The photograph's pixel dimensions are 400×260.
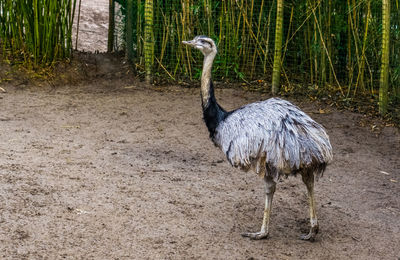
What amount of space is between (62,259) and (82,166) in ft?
4.91

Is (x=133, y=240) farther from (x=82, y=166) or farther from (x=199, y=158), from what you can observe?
(x=199, y=158)

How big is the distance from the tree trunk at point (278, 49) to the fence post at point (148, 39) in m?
1.43

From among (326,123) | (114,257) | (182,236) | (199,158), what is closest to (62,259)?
(114,257)

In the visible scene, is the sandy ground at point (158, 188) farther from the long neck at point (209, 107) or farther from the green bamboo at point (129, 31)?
the green bamboo at point (129, 31)

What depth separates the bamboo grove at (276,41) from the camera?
6.64 meters

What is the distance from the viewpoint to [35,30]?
22.3ft

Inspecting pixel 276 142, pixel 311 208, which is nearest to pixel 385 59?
pixel 311 208

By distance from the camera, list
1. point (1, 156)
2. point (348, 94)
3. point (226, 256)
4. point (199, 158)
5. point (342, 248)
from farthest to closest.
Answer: point (348, 94)
point (199, 158)
point (1, 156)
point (342, 248)
point (226, 256)

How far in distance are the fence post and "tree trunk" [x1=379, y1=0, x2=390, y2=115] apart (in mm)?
2564

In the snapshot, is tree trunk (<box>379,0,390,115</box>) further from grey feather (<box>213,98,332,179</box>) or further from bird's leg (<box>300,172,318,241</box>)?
bird's leg (<box>300,172,318,241</box>)

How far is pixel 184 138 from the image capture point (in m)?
5.37

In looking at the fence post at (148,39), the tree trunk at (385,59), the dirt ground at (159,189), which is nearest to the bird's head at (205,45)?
the dirt ground at (159,189)

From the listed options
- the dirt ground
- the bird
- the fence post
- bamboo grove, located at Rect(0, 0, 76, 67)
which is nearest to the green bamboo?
the fence post

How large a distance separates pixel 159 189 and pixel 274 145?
1.11m
